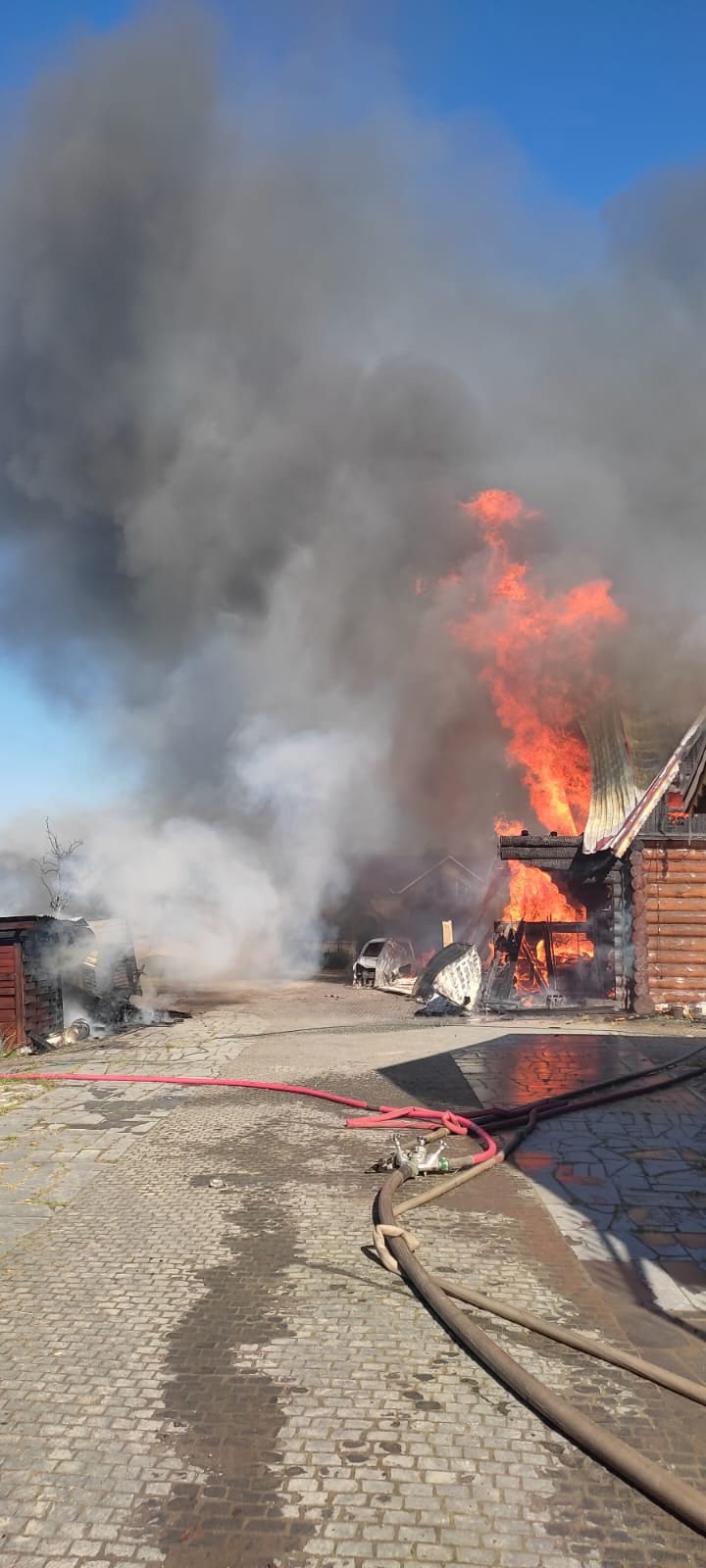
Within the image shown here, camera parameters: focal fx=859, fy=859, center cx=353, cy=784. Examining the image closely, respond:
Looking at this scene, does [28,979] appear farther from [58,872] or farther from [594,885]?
[58,872]

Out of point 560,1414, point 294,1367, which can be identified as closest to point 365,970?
point 294,1367

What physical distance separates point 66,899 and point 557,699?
16.2 metres

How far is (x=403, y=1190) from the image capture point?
6.32 m

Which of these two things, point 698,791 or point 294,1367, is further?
point 698,791

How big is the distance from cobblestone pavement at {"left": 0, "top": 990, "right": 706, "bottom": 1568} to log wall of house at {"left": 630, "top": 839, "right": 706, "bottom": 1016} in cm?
774

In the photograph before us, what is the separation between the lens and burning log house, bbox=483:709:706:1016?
15203 millimetres

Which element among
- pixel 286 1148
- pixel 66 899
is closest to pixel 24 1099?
pixel 286 1148

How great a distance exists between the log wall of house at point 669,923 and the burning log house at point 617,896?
17 mm

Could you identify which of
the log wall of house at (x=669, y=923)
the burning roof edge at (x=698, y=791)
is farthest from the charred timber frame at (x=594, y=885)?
the burning roof edge at (x=698, y=791)

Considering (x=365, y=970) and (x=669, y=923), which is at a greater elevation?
(x=669, y=923)

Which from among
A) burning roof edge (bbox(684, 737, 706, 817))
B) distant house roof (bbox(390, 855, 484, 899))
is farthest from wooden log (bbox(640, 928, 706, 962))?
distant house roof (bbox(390, 855, 484, 899))

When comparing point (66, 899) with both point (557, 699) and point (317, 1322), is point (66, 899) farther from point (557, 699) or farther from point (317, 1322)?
point (317, 1322)

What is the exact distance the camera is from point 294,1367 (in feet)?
13.2

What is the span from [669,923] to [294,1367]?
499 inches
